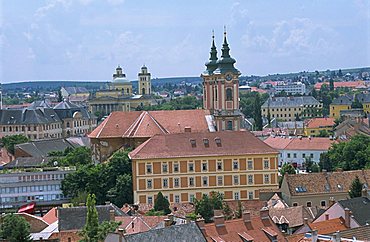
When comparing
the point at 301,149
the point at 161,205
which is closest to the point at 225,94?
the point at 301,149

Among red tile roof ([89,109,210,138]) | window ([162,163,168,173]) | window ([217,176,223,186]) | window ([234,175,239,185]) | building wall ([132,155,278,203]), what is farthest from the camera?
red tile roof ([89,109,210,138])

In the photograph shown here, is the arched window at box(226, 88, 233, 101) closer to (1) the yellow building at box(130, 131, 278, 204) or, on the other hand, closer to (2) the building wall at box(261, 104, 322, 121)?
(1) the yellow building at box(130, 131, 278, 204)

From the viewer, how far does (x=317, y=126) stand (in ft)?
376

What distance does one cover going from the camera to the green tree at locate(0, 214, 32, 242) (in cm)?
3619

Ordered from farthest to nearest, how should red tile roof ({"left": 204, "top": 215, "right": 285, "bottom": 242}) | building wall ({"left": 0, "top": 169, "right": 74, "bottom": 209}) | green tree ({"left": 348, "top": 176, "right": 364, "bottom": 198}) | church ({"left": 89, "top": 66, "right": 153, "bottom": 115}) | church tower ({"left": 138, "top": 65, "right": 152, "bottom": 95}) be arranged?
church tower ({"left": 138, "top": 65, "right": 152, "bottom": 95})
church ({"left": 89, "top": 66, "right": 153, "bottom": 115})
building wall ({"left": 0, "top": 169, "right": 74, "bottom": 209})
green tree ({"left": 348, "top": 176, "right": 364, "bottom": 198})
red tile roof ({"left": 204, "top": 215, "right": 285, "bottom": 242})

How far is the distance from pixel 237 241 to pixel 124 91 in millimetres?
154233

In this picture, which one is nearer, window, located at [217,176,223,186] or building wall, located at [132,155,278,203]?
building wall, located at [132,155,278,203]

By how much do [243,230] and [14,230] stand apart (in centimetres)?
1127

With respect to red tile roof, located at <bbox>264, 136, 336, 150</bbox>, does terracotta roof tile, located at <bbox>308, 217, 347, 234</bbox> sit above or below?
below

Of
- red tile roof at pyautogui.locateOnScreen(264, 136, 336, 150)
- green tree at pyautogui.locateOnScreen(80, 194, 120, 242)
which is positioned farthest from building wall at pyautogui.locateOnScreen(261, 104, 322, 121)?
green tree at pyautogui.locateOnScreen(80, 194, 120, 242)

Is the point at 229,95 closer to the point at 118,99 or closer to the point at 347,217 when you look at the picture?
the point at 347,217

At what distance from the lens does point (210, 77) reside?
2781 inches

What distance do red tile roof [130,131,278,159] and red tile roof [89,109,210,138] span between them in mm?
4974

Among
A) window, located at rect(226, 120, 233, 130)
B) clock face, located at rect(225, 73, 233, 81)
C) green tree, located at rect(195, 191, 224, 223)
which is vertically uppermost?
clock face, located at rect(225, 73, 233, 81)
